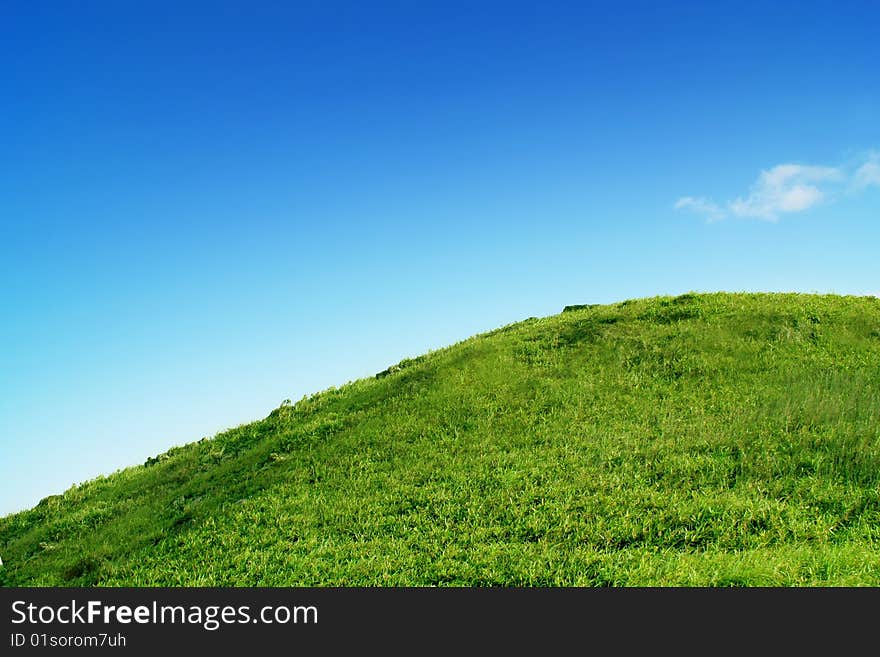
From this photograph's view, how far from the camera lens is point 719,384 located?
16109mm

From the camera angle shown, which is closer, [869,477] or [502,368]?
[869,477]

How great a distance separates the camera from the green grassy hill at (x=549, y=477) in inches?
389

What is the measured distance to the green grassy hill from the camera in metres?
9.88

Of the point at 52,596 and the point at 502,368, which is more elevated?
the point at 502,368

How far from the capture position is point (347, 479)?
1359 centimetres

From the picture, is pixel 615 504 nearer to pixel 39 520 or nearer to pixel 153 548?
pixel 153 548

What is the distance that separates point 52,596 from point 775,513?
1122cm

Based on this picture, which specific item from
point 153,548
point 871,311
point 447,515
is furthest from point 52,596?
point 871,311

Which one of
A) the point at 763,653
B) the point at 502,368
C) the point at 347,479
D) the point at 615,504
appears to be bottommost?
→ the point at 763,653

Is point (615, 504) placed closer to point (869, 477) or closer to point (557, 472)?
point (557, 472)

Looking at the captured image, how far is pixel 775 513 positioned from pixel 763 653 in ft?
15.3

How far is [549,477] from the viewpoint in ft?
40.7

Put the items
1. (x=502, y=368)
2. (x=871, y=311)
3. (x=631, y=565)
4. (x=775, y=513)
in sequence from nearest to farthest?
(x=631, y=565), (x=775, y=513), (x=502, y=368), (x=871, y=311)

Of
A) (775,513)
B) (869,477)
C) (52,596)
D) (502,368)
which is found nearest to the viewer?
(52,596)
